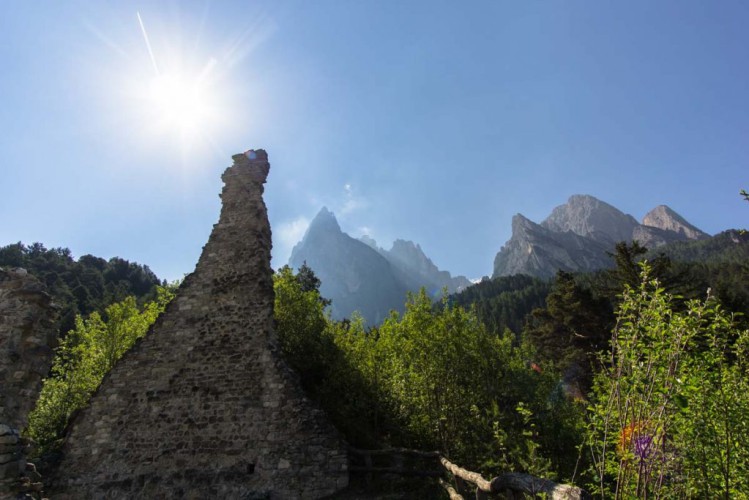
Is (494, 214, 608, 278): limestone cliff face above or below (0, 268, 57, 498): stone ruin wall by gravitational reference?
above

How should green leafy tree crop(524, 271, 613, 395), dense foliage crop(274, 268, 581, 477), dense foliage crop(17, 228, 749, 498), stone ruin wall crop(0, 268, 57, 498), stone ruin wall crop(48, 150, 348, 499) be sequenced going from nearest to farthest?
dense foliage crop(17, 228, 749, 498), stone ruin wall crop(0, 268, 57, 498), stone ruin wall crop(48, 150, 348, 499), dense foliage crop(274, 268, 581, 477), green leafy tree crop(524, 271, 613, 395)

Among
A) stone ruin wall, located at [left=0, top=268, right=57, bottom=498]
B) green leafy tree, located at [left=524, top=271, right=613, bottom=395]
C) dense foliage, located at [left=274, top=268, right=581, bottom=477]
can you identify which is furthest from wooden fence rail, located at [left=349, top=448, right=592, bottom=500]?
green leafy tree, located at [left=524, top=271, right=613, bottom=395]

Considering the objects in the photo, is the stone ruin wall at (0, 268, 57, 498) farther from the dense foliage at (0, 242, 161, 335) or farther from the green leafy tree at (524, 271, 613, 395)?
the dense foliage at (0, 242, 161, 335)

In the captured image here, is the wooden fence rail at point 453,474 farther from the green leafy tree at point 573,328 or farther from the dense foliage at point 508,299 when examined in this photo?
the dense foliage at point 508,299

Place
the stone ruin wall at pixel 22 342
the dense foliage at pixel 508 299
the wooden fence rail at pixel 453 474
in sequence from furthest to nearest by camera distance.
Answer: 1. the dense foliage at pixel 508 299
2. the stone ruin wall at pixel 22 342
3. the wooden fence rail at pixel 453 474

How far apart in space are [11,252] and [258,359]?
83.0 metres

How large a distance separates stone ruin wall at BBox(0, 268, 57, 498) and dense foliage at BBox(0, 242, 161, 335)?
5455 cm

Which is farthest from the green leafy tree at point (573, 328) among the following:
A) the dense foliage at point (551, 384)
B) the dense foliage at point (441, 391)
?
the dense foliage at point (441, 391)

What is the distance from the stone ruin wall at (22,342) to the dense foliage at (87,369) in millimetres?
9767

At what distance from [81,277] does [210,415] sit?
75.9 meters

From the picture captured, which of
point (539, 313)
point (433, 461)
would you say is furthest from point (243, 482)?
point (539, 313)

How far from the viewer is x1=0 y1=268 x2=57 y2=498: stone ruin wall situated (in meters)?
8.30

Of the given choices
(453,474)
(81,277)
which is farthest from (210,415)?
(81,277)

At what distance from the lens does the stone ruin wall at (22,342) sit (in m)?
8.30
